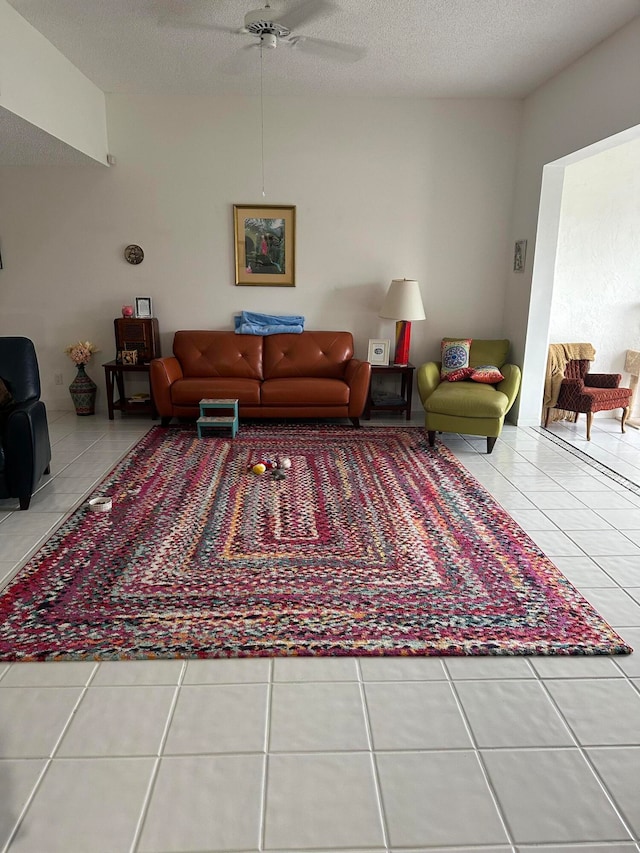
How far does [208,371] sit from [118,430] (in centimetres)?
97

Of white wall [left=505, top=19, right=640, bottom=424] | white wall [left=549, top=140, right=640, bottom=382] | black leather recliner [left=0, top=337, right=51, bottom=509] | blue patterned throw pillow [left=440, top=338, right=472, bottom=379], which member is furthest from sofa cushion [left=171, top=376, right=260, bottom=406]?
white wall [left=549, top=140, right=640, bottom=382]

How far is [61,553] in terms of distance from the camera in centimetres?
292

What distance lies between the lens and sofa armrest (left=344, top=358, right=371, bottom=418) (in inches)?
205

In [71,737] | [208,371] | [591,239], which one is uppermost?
[591,239]

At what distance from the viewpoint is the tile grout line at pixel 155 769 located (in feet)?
4.91

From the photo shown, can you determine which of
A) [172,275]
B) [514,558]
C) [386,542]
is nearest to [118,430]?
[172,275]

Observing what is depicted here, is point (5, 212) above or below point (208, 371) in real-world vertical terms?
above

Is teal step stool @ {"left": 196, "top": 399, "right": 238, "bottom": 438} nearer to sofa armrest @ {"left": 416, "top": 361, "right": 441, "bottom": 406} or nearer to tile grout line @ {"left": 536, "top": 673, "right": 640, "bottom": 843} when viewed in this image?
sofa armrest @ {"left": 416, "top": 361, "right": 441, "bottom": 406}

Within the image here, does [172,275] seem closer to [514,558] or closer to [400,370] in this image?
[400,370]

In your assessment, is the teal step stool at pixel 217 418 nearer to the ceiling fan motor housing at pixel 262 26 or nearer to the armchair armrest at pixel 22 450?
the armchair armrest at pixel 22 450

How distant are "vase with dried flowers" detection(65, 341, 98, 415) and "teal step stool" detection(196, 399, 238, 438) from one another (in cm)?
139

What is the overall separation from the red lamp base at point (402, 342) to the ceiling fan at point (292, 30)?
2197 millimetres

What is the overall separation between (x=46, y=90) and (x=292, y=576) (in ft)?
12.5

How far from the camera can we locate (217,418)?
490 cm
